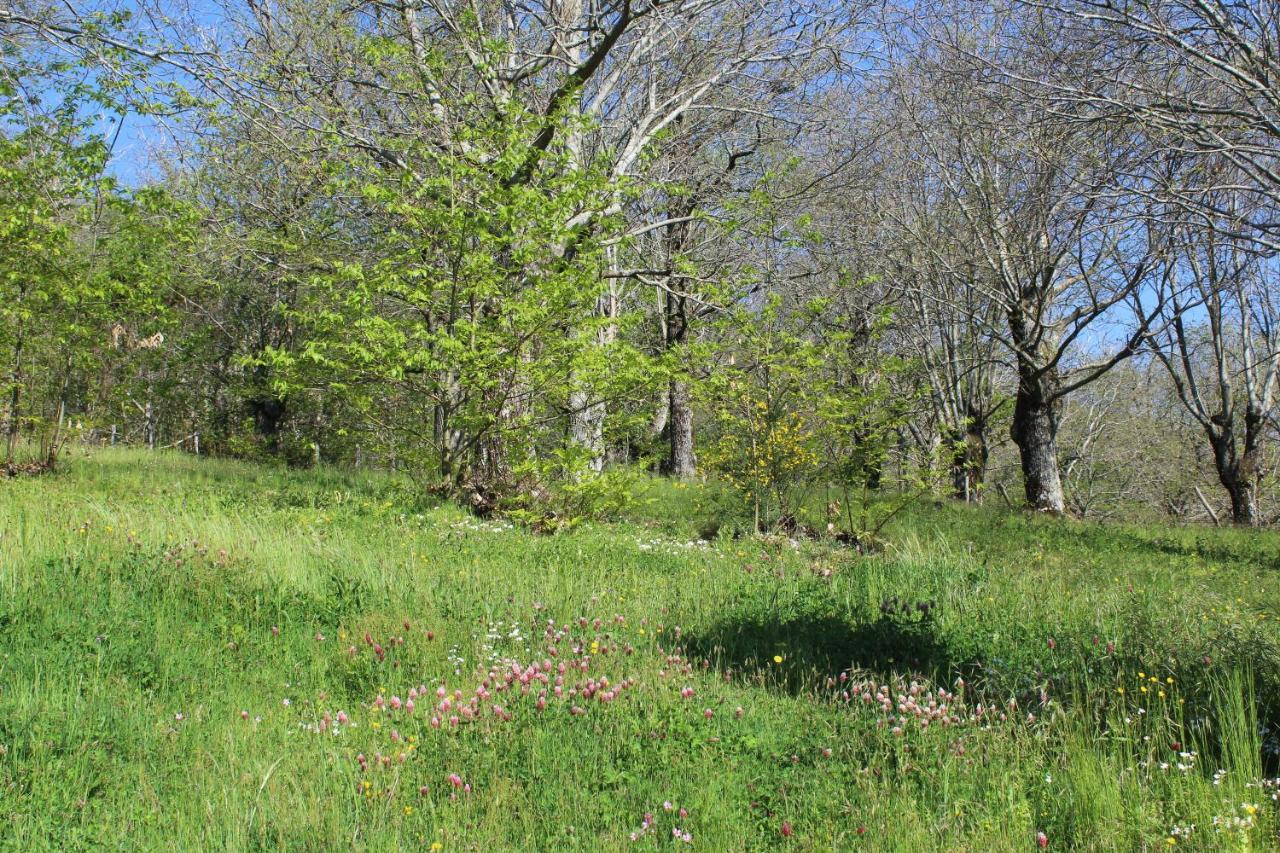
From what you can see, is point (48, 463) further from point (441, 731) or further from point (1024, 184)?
point (1024, 184)

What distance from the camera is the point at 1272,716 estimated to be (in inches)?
151

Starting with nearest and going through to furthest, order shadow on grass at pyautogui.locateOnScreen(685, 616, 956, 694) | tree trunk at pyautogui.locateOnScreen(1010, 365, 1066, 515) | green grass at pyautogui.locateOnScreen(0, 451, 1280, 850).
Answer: green grass at pyautogui.locateOnScreen(0, 451, 1280, 850)
shadow on grass at pyautogui.locateOnScreen(685, 616, 956, 694)
tree trunk at pyautogui.locateOnScreen(1010, 365, 1066, 515)

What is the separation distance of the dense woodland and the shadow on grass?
13.3 feet

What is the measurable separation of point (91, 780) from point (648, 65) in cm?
1313

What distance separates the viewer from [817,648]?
5219mm

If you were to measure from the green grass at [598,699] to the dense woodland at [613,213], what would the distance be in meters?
2.76

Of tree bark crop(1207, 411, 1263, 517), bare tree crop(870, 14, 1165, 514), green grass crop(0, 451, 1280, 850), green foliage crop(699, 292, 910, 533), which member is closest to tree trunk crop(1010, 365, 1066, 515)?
bare tree crop(870, 14, 1165, 514)

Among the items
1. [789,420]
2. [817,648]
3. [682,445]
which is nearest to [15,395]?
[789,420]

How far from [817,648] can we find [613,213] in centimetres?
773

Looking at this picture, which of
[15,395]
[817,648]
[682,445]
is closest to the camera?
[817,648]

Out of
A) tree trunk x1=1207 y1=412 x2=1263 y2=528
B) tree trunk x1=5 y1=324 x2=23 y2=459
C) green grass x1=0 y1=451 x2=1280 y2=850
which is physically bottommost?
green grass x1=0 y1=451 x2=1280 y2=850

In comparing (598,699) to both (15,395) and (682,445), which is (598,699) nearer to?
(15,395)

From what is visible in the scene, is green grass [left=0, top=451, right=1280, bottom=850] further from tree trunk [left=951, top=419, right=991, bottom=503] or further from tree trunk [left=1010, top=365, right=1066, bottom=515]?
tree trunk [left=951, top=419, right=991, bottom=503]

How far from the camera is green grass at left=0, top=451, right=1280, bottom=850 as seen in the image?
9.79 ft
